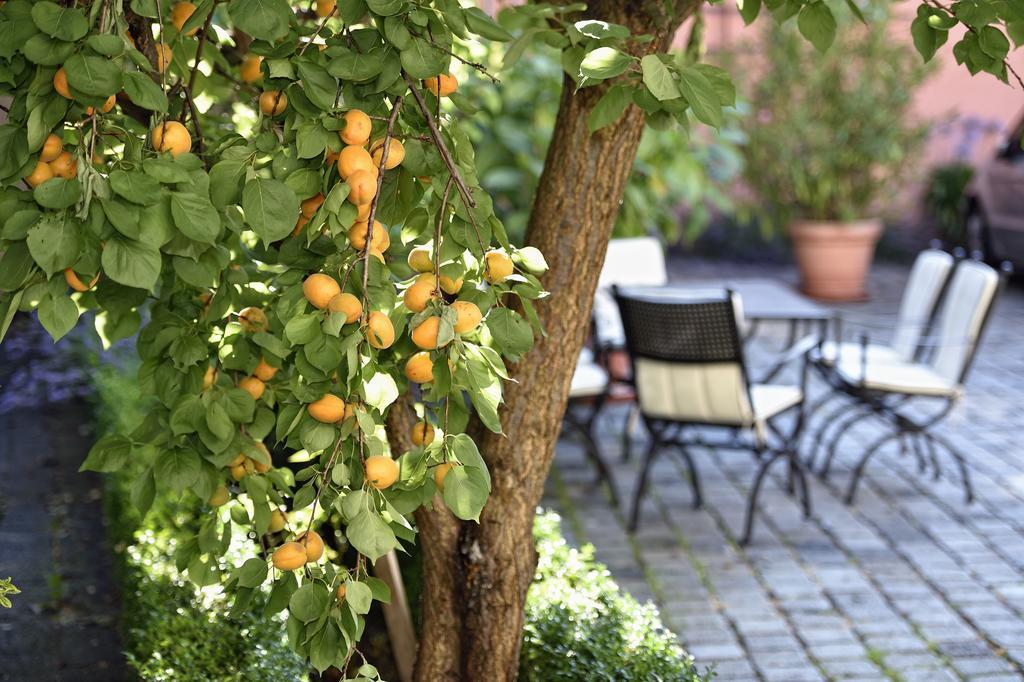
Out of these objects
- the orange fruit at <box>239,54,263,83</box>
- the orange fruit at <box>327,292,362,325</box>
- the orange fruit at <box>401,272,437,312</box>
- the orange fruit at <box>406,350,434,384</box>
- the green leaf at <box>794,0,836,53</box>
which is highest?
the green leaf at <box>794,0,836,53</box>

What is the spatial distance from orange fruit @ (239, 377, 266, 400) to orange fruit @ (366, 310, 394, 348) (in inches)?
17.4

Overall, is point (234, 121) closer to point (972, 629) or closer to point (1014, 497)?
point (972, 629)

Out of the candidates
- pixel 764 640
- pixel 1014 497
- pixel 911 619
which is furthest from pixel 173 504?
pixel 1014 497

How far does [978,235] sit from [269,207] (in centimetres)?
941

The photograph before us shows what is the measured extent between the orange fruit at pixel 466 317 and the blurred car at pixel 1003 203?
28.0 feet

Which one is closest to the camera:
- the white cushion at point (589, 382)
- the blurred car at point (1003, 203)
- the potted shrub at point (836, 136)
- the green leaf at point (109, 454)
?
the green leaf at point (109, 454)

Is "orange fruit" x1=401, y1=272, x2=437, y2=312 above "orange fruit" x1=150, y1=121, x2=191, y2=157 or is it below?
below

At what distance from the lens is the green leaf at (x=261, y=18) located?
1482 millimetres

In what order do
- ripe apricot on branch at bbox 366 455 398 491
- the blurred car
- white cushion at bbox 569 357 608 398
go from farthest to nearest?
the blurred car < white cushion at bbox 569 357 608 398 < ripe apricot on branch at bbox 366 455 398 491

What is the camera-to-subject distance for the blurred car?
358 inches

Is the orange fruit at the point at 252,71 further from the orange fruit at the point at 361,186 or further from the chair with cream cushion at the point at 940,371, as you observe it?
the chair with cream cushion at the point at 940,371

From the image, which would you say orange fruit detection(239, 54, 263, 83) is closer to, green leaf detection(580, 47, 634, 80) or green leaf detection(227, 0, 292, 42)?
green leaf detection(227, 0, 292, 42)

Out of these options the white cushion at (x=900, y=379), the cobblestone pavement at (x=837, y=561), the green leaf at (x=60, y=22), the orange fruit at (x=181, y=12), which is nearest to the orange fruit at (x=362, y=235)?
the green leaf at (x=60, y=22)

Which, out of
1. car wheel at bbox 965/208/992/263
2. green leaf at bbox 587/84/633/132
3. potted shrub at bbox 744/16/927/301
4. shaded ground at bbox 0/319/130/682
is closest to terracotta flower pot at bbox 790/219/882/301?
potted shrub at bbox 744/16/927/301
